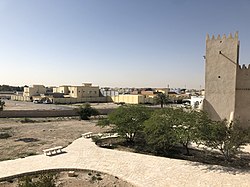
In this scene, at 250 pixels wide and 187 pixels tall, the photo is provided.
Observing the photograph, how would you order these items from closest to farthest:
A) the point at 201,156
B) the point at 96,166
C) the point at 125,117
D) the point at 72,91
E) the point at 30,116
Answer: the point at 96,166, the point at 201,156, the point at 125,117, the point at 30,116, the point at 72,91

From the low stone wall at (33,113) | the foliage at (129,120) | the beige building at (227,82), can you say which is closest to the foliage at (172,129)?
the foliage at (129,120)

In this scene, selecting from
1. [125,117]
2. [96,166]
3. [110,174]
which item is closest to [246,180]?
[110,174]

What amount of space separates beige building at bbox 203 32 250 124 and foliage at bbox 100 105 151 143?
224 inches

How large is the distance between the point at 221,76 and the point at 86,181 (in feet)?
43.4

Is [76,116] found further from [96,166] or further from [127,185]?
[127,185]

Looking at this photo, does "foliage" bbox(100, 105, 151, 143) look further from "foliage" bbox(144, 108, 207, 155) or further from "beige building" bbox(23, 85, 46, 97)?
"beige building" bbox(23, 85, 46, 97)

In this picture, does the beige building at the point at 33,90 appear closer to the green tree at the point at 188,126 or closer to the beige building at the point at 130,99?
the beige building at the point at 130,99

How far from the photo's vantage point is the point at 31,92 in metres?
80.1

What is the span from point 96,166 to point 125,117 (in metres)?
5.39

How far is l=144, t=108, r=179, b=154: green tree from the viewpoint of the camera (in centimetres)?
1307

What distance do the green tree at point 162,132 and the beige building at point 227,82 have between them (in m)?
5.26

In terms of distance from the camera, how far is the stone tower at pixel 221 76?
661 inches

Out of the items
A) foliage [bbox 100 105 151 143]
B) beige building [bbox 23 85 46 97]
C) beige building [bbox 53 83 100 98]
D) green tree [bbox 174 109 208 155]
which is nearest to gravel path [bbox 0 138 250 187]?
green tree [bbox 174 109 208 155]

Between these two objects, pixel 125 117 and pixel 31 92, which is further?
pixel 31 92
